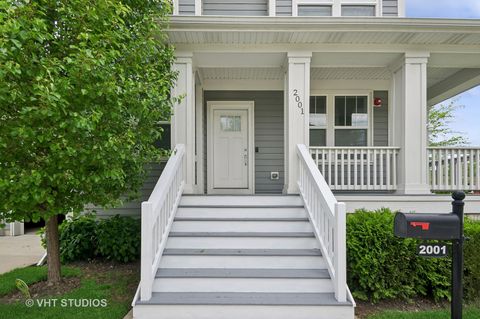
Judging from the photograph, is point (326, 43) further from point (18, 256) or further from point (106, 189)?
point (18, 256)

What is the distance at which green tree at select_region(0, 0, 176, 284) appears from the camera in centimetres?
280

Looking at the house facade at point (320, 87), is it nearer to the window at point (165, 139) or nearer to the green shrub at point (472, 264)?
the window at point (165, 139)

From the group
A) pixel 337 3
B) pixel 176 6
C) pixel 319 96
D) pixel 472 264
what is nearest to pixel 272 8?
pixel 337 3

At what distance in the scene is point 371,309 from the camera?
3416mm

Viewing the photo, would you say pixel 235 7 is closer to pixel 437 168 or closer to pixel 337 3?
pixel 337 3

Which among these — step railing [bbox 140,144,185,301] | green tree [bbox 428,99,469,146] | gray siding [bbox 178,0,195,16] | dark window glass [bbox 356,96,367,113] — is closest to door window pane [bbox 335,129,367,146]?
dark window glass [bbox 356,96,367,113]

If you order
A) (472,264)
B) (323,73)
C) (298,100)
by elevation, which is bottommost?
(472,264)

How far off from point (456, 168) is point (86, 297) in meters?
5.67

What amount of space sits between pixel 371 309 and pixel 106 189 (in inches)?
127

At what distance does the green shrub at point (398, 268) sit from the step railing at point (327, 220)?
28 cm

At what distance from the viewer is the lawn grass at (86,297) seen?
3.24m

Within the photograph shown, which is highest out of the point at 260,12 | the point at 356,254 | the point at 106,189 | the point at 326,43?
the point at 260,12

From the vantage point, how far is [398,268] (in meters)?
3.46

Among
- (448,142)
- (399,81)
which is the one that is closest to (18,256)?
(399,81)
